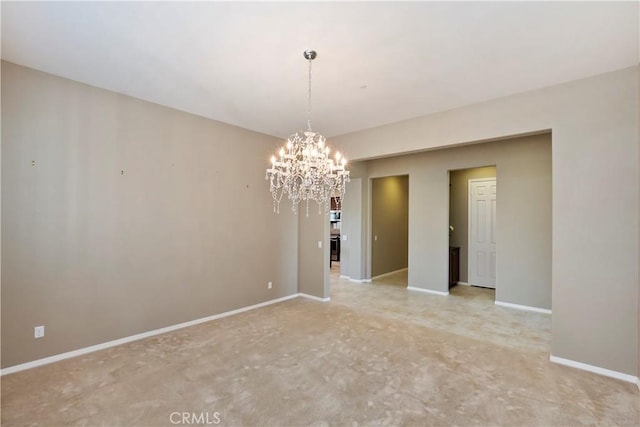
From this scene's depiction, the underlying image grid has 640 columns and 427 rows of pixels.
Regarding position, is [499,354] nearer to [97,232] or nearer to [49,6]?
[97,232]

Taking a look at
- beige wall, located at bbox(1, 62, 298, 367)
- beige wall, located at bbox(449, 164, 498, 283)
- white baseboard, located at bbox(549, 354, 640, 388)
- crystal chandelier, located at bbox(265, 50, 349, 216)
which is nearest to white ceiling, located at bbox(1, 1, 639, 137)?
beige wall, located at bbox(1, 62, 298, 367)

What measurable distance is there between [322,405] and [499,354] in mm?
2221

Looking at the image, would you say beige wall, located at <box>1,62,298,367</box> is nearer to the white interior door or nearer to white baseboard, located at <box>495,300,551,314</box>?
white baseboard, located at <box>495,300,551,314</box>

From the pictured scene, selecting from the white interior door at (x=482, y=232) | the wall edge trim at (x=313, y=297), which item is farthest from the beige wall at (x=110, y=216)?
the white interior door at (x=482, y=232)

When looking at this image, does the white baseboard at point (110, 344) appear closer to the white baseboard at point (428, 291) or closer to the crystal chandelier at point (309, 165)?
the crystal chandelier at point (309, 165)

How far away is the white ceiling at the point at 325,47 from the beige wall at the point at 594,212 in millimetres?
264

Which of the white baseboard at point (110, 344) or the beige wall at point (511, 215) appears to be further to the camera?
the beige wall at point (511, 215)

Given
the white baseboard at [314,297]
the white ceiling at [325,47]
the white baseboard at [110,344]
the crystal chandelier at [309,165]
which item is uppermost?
the white ceiling at [325,47]

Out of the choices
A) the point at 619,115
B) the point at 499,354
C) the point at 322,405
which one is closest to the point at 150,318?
the point at 322,405

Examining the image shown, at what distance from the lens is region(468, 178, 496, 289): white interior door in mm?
6414

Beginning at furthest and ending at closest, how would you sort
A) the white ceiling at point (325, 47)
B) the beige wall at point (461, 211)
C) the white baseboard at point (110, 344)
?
1. the beige wall at point (461, 211)
2. the white baseboard at point (110, 344)
3. the white ceiling at point (325, 47)

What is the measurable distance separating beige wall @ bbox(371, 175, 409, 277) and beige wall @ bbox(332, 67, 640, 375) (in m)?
4.20

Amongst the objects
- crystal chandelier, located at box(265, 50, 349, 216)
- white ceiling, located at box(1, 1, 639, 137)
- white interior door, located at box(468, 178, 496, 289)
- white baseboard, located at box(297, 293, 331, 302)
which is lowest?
white baseboard, located at box(297, 293, 331, 302)

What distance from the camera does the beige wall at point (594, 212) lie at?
2.90m
